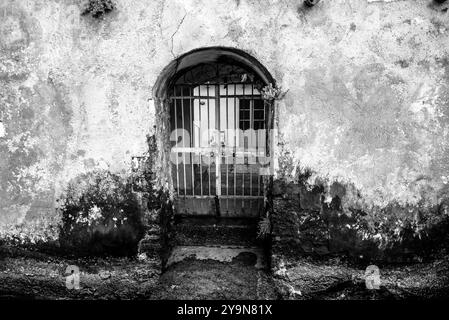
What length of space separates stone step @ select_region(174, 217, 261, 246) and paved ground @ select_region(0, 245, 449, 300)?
1.29ft

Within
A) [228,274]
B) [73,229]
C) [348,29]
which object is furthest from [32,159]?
[348,29]

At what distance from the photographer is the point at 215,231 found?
5.10m

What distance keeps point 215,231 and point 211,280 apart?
3.14 ft

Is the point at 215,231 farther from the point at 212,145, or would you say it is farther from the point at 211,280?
the point at 212,145

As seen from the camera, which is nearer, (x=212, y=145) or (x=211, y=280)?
(x=211, y=280)

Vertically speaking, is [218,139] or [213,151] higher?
[218,139]

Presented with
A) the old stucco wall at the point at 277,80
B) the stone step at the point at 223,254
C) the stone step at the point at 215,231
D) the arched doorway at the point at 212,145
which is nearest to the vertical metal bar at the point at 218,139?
the arched doorway at the point at 212,145

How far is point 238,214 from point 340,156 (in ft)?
5.91

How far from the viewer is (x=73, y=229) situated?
4.25 metres

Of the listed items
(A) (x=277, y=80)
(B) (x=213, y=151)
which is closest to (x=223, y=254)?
(B) (x=213, y=151)

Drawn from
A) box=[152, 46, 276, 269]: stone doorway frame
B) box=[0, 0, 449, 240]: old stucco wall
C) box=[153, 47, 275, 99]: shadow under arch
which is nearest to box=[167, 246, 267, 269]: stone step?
box=[152, 46, 276, 269]: stone doorway frame

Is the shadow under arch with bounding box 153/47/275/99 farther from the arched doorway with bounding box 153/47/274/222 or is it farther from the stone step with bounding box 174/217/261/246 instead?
the stone step with bounding box 174/217/261/246

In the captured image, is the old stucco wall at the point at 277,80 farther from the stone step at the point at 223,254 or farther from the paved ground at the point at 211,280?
the stone step at the point at 223,254

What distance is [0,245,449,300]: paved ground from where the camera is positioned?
3965 millimetres
